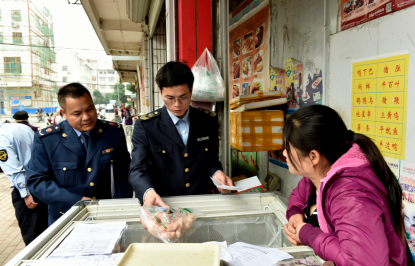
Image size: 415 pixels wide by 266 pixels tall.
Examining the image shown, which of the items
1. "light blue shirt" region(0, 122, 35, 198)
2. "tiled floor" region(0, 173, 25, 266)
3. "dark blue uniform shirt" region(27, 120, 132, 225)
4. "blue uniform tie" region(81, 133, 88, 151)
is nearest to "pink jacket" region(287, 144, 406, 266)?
"dark blue uniform shirt" region(27, 120, 132, 225)

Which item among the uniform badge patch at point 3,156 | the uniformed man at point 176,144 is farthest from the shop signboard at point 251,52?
the uniform badge patch at point 3,156

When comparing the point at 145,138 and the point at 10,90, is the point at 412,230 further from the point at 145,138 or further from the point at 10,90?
the point at 10,90

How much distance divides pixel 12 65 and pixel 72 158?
43.8 metres

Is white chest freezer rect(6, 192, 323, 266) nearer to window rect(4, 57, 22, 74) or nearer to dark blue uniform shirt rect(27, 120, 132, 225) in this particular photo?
dark blue uniform shirt rect(27, 120, 132, 225)

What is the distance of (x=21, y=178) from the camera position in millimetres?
2904

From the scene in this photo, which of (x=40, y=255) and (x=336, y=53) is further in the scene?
(x=336, y=53)

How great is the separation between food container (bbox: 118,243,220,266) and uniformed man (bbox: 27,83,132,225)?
108 cm

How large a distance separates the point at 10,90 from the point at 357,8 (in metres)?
44.9

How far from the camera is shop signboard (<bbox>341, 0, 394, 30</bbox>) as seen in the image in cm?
→ 196

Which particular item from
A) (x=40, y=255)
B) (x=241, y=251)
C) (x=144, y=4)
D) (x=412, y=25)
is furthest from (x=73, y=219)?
(x=144, y=4)

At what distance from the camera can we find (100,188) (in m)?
1.92

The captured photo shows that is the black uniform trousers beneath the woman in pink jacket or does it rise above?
beneath

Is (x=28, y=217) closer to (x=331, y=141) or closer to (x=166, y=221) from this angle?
(x=166, y=221)

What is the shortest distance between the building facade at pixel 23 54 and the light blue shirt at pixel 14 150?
36.1m
